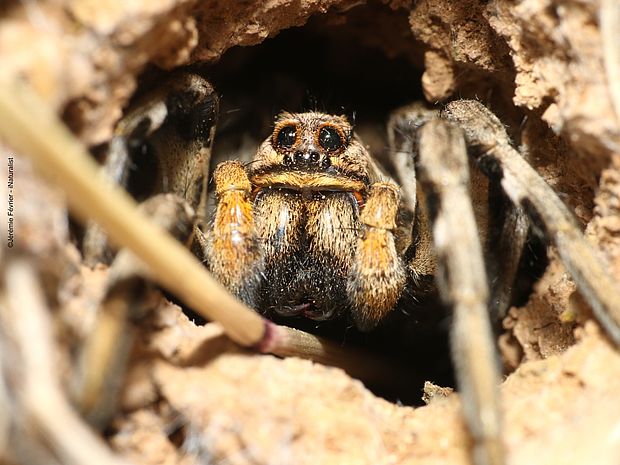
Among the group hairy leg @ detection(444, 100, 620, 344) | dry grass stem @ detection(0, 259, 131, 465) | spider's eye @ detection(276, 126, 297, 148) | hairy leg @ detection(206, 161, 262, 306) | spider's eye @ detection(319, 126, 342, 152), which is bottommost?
hairy leg @ detection(206, 161, 262, 306)

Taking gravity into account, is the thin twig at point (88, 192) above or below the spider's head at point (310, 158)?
above

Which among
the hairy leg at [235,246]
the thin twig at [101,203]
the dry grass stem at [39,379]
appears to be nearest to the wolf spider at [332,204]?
the hairy leg at [235,246]

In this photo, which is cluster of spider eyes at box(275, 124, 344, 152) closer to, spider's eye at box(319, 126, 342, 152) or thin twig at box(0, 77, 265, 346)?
spider's eye at box(319, 126, 342, 152)

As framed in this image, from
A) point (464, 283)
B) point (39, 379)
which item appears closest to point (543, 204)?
point (464, 283)

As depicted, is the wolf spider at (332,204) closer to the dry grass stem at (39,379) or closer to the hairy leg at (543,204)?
the hairy leg at (543,204)

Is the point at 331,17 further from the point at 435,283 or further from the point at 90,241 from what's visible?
the point at 90,241

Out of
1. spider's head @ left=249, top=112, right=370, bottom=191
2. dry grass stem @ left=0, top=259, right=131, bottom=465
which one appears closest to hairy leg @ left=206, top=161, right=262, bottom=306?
spider's head @ left=249, top=112, right=370, bottom=191

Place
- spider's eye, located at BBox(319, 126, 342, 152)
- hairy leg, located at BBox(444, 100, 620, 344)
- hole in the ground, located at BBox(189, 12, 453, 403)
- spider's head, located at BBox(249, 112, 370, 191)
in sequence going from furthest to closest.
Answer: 1. hole in the ground, located at BBox(189, 12, 453, 403)
2. spider's eye, located at BBox(319, 126, 342, 152)
3. spider's head, located at BBox(249, 112, 370, 191)
4. hairy leg, located at BBox(444, 100, 620, 344)
